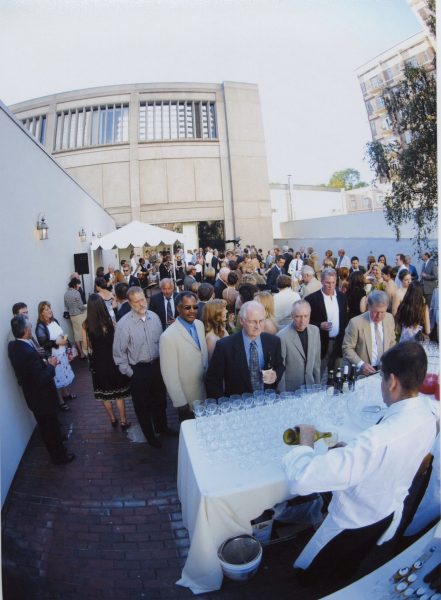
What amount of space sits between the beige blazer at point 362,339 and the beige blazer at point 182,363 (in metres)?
1.62

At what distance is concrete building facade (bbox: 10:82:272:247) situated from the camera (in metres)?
23.9

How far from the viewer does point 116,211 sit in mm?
24000

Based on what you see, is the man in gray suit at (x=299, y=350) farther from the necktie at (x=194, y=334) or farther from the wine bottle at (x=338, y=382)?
the necktie at (x=194, y=334)

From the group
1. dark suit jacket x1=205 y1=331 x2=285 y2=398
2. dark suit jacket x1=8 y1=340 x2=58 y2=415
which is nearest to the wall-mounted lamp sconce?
dark suit jacket x1=8 y1=340 x2=58 y2=415

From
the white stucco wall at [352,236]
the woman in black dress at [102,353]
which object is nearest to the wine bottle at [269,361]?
the woman in black dress at [102,353]

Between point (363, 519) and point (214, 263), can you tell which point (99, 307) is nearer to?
point (363, 519)

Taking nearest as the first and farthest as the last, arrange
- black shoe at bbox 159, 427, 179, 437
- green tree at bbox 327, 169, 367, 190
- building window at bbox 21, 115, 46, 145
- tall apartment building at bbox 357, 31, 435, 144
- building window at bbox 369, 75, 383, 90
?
tall apartment building at bbox 357, 31, 435, 144 → black shoe at bbox 159, 427, 179, 437 → building window at bbox 369, 75, 383, 90 → building window at bbox 21, 115, 46, 145 → green tree at bbox 327, 169, 367, 190

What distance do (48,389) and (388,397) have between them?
3465 mm

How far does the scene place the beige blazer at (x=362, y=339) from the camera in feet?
14.1

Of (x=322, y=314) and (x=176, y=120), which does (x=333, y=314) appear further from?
(x=176, y=120)

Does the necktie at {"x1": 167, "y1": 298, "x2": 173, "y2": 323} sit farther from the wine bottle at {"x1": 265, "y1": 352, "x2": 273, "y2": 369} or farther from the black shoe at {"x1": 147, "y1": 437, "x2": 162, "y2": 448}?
the wine bottle at {"x1": 265, "y1": 352, "x2": 273, "y2": 369}

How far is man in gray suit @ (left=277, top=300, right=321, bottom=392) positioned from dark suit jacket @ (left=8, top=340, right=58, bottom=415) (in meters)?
2.51

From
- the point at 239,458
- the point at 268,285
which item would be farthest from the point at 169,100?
the point at 239,458

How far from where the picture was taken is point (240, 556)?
2584 millimetres
